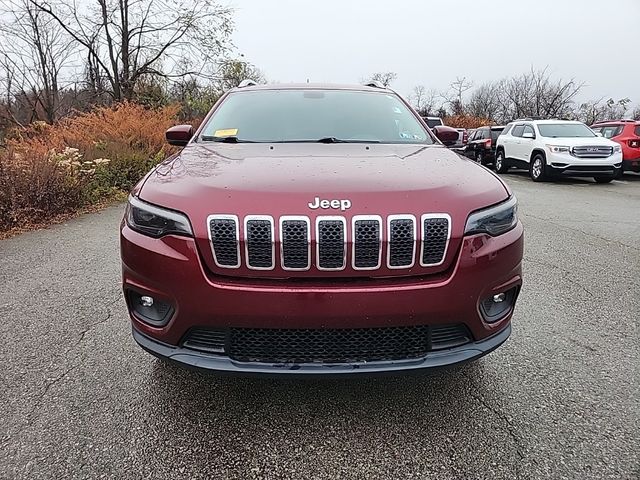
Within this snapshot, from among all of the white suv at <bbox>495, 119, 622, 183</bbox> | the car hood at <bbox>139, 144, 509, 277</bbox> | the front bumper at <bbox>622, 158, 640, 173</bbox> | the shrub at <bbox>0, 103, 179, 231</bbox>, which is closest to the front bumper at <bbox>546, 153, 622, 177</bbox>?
the white suv at <bbox>495, 119, 622, 183</bbox>

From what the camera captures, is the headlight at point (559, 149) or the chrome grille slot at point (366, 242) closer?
the chrome grille slot at point (366, 242)

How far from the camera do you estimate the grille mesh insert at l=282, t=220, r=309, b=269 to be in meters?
1.90

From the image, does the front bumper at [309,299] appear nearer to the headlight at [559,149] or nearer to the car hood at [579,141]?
the headlight at [559,149]

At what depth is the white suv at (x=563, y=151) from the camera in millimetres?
A: 12648

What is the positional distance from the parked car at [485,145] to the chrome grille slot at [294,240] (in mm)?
18162

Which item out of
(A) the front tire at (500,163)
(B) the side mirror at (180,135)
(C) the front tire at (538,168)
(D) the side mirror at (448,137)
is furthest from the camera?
(A) the front tire at (500,163)

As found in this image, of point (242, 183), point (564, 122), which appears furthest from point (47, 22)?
point (242, 183)

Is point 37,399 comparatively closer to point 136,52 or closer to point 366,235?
point 366,235

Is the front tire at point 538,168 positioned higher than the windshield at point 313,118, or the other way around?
the windshield at point 313,118

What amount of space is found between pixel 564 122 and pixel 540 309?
12259 mm

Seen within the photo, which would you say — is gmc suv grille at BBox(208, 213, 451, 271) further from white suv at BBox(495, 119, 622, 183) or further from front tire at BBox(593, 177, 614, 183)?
front tire at BBox(593, 177, 614, 183)

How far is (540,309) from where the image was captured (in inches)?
146

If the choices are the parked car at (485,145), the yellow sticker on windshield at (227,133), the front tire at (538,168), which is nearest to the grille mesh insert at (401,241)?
the yellow sticker on windshield at (227,133)

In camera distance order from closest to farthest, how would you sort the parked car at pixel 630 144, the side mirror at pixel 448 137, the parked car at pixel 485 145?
the side mirror at pixel 448 137
the parked car at pixel 630 144
the parked car at pixel 485 145
